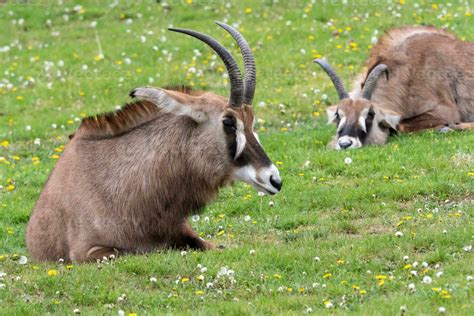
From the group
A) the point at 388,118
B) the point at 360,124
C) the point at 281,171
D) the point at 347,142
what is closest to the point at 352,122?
the point at 360,124

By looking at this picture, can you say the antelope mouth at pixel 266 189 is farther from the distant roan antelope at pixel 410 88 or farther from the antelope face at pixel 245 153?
the distant roan antelope at pixel 410 88

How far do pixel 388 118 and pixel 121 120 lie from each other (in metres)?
6.16

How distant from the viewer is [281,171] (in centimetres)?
1369

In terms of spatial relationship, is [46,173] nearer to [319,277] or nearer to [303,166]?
[303,166]

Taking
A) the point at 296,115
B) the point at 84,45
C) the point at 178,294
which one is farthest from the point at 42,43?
the point at 178,294

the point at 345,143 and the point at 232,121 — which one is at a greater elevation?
the point at 232,121

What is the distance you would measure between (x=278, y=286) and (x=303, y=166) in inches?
215

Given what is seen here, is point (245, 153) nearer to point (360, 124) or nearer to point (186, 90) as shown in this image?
point (186, 90)

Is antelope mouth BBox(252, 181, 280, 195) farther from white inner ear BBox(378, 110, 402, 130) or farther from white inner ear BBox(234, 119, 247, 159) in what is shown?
white inner ear BBox(378, 110, 402, 130)

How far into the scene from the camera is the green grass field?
8281mm

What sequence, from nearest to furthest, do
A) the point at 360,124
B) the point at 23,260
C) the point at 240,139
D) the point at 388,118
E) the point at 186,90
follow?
the point at 240,139 → the point at 23,260 → the point at 186,90 → the point at 360,124 → the point at 388,118

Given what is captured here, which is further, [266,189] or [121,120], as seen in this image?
[121,120]

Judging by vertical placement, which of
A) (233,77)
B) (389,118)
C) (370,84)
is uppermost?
(233,77)

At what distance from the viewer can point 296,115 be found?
692 inches
